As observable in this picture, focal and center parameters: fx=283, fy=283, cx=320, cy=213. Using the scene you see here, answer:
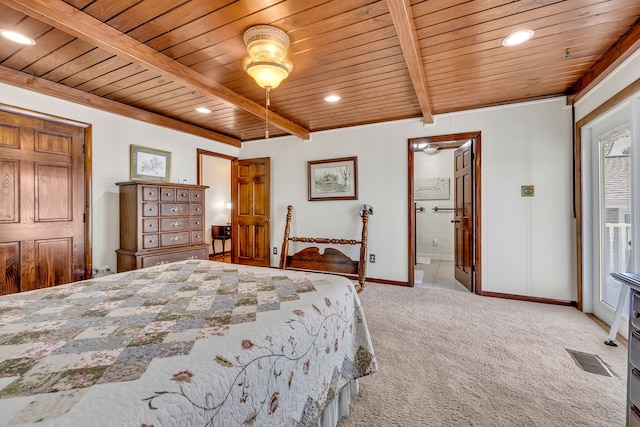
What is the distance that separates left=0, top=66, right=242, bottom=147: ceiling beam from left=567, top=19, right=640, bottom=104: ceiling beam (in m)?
4.62

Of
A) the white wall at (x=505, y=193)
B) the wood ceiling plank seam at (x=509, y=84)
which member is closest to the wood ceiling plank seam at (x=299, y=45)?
the wood ceiling plank seam at (x=509, y=84)

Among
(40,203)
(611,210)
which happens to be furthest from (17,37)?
(611,210)

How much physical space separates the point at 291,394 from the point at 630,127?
2974 millimetres

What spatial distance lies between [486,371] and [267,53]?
2.69 m

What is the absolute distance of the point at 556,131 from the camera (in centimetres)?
317

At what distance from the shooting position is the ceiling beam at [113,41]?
1.63m

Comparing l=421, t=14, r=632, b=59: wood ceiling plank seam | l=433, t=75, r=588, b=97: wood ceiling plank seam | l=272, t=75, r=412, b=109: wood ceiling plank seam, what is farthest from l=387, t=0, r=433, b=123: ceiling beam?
l=433, t=75, r=588, b=97: wood ceiling plank seam

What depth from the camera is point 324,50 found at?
2.21 meters

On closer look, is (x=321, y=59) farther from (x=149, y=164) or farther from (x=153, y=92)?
(x=149, y=164)

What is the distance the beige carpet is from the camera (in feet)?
4.99

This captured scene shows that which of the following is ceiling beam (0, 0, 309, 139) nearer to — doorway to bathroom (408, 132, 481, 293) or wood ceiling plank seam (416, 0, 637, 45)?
wood ceiling plank seam (416, 0, 637, 45)

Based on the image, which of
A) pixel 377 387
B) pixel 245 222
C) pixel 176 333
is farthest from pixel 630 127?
pixel 245 222

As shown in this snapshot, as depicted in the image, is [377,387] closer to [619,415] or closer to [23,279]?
[619,415]

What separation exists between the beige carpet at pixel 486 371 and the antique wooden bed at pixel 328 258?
912 millimetres
